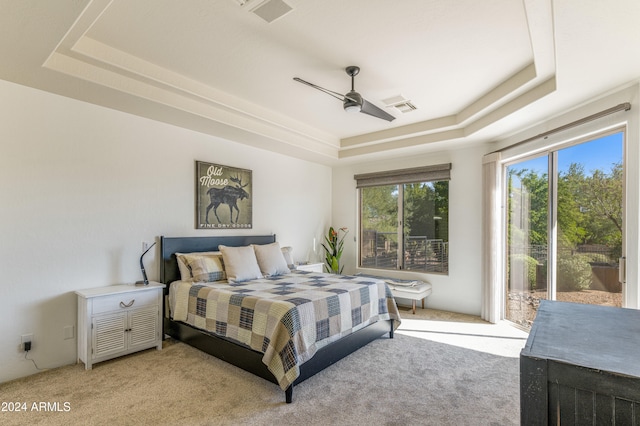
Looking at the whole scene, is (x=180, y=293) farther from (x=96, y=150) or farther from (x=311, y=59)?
(x=311, y=59)

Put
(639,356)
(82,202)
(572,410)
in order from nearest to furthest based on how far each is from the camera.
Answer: (572,410) → (639,356) → (82,202)

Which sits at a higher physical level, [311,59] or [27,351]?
[311,59]

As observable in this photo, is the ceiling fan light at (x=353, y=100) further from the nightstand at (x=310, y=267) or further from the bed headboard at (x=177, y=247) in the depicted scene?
the nightstand at (x=310, y=267)

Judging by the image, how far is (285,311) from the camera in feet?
8.40

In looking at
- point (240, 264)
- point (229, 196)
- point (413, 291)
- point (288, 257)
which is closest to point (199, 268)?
point (240, 264)

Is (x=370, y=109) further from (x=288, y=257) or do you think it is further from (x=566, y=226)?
(x=288, y=257)

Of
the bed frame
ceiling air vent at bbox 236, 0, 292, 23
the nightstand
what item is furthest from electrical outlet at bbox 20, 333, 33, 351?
ceiling air vent at bbox 236, 0, 292, 23

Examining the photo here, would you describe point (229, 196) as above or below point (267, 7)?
below

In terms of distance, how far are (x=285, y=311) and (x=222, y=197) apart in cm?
241

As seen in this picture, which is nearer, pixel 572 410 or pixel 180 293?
pixel 572 410

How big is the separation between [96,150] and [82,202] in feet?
1.81

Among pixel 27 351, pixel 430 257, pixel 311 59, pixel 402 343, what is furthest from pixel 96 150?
pixel 430 257

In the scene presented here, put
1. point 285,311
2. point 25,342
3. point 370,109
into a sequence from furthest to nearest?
point 370,109 → point 25,342 → point 285,311

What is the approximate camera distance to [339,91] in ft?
11.8
